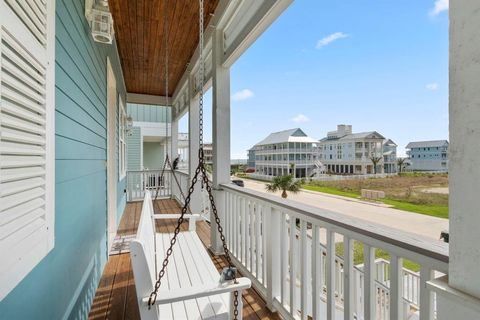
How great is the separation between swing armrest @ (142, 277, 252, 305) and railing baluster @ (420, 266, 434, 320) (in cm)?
73

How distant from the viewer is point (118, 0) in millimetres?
2943

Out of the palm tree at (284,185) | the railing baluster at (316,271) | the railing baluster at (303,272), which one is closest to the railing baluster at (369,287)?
the railing baluster at (316,271)

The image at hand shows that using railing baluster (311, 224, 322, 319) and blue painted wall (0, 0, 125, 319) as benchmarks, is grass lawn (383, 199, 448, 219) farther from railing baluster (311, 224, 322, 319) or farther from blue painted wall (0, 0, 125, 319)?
Result: blue painted wall (0, 0, 125, 319)

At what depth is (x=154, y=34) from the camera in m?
3.74

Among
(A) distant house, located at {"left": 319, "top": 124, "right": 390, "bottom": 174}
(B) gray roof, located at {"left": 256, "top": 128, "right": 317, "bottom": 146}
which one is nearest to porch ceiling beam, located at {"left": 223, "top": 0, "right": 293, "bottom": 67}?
(B) gray roof, located at {"left": 256, "top": 128, "right": 317, "bottom": 146}

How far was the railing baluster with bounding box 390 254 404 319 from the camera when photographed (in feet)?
3.43

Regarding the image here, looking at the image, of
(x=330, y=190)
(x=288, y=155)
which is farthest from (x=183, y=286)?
(x=288, y=155)

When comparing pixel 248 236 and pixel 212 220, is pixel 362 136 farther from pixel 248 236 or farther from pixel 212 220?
pixel 212 220

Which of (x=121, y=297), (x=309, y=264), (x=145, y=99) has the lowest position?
(x=121, y=297)

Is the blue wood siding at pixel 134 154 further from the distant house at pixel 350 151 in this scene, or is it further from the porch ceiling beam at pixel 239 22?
the distant house at pixel 350 151

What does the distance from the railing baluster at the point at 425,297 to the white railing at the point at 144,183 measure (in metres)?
6.76

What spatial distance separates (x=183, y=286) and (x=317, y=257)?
2.80 feet

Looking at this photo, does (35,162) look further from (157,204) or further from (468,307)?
(157,204)

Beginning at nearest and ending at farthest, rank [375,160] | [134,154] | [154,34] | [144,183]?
[375,160], [154,34], [144,183], [134,154]
